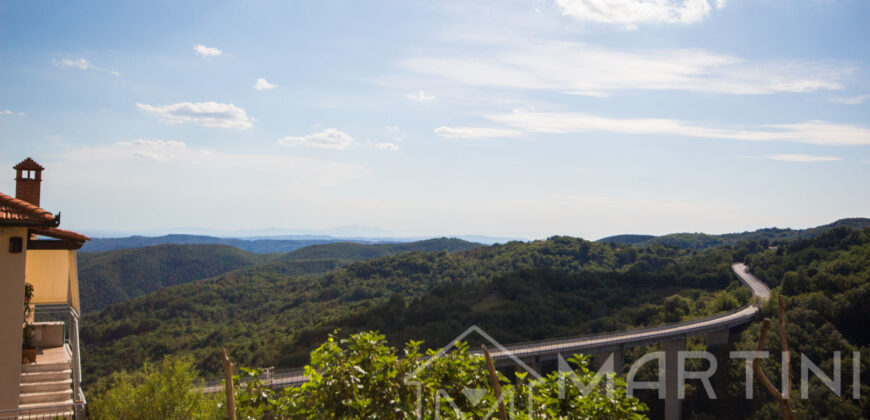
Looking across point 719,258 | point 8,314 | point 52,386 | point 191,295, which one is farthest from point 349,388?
point 191,295

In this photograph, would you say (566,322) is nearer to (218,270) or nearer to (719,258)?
(719,258)

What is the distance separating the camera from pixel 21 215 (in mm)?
10492

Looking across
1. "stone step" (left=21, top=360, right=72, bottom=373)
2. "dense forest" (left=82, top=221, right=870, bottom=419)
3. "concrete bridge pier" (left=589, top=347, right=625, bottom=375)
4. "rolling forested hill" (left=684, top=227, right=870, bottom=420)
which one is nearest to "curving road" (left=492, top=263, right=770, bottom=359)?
"concrete bridge pier" (left=589, top=347, right=625, bottom=375)

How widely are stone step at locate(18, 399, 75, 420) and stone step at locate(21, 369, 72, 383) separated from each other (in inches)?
37.0

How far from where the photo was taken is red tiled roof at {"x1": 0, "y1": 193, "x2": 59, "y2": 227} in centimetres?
1023

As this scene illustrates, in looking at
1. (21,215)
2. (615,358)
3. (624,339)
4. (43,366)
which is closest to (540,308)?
(624,339)

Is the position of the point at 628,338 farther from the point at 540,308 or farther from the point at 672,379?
the point at 540,308

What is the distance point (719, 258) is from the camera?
77.3 meters

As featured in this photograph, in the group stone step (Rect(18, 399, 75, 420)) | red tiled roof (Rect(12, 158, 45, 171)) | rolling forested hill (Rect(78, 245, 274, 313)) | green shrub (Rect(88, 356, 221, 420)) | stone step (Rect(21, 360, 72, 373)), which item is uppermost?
red tiled roof (Rect(12, 158, 45, 171))

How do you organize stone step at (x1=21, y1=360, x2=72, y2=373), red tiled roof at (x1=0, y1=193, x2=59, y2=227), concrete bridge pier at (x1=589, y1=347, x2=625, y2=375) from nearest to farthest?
red tiled roof at (x1=0, y1=193, x2=59, y2=227) < stone step at (x1=21, y1=360, x2=72, y2=373) < concrete bridge pier at (x1=589, y1=347, x2=625, y2=375)

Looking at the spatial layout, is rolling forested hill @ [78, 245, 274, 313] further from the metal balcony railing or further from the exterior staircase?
the exterior staircase

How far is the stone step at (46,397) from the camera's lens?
37.8 feet

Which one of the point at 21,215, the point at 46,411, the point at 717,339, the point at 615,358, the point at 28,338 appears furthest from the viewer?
the point at 717,339

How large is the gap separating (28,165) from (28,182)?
16.6 inches
